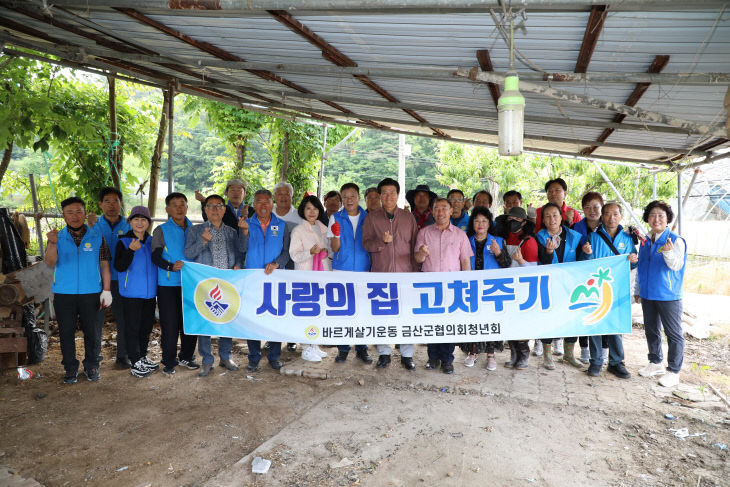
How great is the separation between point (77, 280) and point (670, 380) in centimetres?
563

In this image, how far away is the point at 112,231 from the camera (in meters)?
5.03

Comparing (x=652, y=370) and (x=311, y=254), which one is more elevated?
(x=311, y=254)

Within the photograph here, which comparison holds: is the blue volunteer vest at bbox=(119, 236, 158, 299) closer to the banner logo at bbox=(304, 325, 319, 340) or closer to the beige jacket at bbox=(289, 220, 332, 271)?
the beige jacket at bbox=(289, 220, 332, 271)

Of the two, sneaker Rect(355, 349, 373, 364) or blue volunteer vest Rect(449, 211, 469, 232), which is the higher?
blue volunteer vest Rect(449, 211, 469, 232)

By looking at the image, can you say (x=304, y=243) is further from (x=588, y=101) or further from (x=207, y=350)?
(x=588, y=101)

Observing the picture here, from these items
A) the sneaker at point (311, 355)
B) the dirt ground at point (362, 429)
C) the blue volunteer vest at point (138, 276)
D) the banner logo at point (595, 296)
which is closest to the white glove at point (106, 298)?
the blue volunteer vest at point (138, 276)

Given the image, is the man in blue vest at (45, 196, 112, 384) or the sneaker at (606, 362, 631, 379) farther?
the sneaker at (606, 362, 631, 379)

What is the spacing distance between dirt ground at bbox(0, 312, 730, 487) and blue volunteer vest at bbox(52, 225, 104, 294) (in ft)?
2.94

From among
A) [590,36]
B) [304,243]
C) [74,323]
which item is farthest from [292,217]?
[590,36]

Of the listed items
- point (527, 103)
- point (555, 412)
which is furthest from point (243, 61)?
point (555, 412)

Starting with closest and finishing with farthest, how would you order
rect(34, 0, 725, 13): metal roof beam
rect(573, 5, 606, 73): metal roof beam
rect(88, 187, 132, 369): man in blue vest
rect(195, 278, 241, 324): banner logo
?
1. rect(34, 0, 725, 13): metal roof beam
2. rect(573, 5, 606, 73): metal roof beam
3. rect(195, 278, 241, 324): banner logo
4. rect(88, 187, 132, 369): man in blue vest

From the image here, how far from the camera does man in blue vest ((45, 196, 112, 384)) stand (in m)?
4.64

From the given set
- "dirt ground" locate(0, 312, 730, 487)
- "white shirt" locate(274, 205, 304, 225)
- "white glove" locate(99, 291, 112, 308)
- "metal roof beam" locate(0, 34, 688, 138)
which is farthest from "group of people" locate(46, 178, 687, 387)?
"metal roof beam" locate(0, 34, 688, 138)

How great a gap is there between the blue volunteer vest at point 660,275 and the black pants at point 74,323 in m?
5.26
